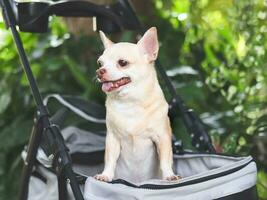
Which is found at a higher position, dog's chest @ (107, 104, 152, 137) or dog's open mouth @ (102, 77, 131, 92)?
dog's open mouth @ (102, 77, 131, 92)

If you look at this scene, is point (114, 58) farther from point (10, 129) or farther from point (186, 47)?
point (186, 47)

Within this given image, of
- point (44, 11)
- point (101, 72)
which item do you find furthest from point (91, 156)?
point (101, 72)

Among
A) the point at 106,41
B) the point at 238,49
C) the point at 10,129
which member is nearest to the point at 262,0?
the point at 238,49

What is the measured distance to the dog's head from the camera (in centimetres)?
123

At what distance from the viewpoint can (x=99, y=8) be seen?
160cm

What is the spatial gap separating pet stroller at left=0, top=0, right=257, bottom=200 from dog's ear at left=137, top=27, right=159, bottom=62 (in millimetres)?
269

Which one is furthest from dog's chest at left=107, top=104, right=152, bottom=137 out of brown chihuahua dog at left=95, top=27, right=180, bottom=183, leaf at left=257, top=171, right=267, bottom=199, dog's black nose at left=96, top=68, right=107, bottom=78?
leaf at left=257, top=171, right=267, bottom=199

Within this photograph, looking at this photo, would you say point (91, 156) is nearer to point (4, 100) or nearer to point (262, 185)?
point (262, 185)

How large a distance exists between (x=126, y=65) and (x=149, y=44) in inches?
3.0

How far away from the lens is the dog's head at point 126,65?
1.23 metres

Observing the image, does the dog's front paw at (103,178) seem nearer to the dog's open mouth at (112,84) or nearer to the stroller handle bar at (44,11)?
the dog's open mouth at (112,84)

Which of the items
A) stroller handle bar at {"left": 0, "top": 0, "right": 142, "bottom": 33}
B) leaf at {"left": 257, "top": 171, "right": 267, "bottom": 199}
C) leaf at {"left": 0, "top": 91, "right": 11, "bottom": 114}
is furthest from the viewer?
leaf at {"left": 0, "top": 91, "right": 11, "bottom": 114}

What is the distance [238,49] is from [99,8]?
0.71m

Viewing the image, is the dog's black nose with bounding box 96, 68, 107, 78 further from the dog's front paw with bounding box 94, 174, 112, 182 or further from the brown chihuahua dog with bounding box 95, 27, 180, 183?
the dog's front paw with bounding box 94, 174, 112, 182
